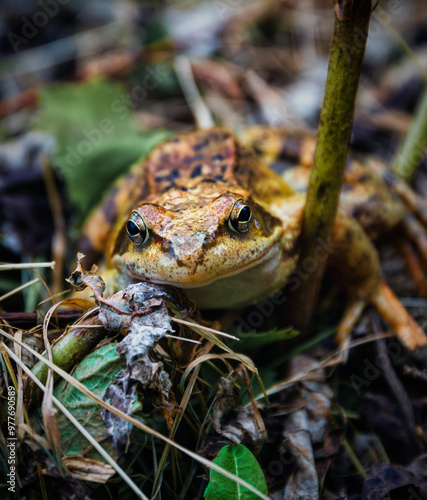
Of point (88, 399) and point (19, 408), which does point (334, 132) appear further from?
point (19, 408)

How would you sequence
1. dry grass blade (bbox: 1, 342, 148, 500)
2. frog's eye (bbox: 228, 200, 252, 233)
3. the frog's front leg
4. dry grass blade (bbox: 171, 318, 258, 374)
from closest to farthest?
dry grass blade (bbox: 1, 342, 148, 500)
dry grass blade (bbox: 171, 318, 258, 374)
frog's eye (bbox: 228, 200, 252, 233)
the frog's front leg

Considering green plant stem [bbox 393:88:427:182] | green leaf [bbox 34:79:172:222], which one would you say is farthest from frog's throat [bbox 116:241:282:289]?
green plant stem [bbox 393:88:427:182]

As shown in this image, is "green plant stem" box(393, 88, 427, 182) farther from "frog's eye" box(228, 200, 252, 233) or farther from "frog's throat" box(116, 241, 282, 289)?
"frog's eye" box(228, 200, 252, 233)

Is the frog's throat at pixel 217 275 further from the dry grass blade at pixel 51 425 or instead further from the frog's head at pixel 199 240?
the dry grass blade at pixel 51 425

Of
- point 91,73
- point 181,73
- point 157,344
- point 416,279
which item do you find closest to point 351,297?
point 416,279

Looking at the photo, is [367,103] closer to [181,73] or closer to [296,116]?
[296,116]
